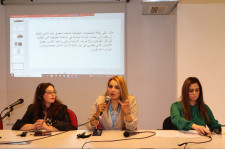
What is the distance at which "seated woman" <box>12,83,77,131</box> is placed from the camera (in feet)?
8.25

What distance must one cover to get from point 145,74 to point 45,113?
78.8 inches

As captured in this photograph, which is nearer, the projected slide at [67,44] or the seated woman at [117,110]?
the seated woman at [117,110]

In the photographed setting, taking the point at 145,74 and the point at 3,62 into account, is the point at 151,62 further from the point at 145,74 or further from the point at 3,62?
the point at 3,62

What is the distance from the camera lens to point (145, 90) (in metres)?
4.12

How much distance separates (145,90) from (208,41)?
1305 millimetres

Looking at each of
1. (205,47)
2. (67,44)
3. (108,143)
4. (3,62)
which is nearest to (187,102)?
(108,143)

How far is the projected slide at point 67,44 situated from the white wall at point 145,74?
0.55 ft

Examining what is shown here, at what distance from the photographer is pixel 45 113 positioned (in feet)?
8.84

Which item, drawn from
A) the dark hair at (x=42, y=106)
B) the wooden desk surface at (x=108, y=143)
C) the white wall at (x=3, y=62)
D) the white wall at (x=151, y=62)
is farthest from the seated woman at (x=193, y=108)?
the white wall at (x=3, y=62)

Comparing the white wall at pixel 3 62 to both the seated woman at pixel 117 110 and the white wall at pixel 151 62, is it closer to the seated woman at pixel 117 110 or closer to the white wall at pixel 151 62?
the white wall at pixel 151 62

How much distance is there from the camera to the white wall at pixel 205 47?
358 cm

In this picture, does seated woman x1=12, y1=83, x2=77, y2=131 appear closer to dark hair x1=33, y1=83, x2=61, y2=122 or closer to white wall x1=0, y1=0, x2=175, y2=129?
dark hair x1=33, y1=83, x2=61, y2=122

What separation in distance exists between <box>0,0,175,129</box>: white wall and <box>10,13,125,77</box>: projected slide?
6.6 inches

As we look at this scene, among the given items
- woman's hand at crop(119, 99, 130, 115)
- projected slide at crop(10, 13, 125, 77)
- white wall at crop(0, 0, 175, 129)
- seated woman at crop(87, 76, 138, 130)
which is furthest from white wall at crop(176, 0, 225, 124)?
woman's hand at crop(119, 99, 130, 115)
